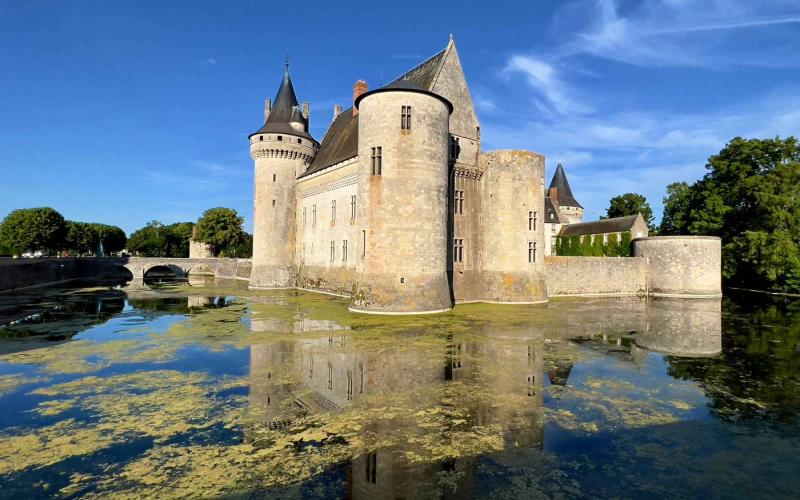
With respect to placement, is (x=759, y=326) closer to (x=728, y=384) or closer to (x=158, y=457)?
(x=728, y=384)

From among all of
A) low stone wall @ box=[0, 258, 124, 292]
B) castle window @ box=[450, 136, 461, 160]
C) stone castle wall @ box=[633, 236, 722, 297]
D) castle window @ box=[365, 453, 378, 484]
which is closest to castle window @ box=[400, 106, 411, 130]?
castle window @ box=[450, 136, 461, 160]

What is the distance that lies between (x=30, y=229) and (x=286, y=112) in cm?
3506

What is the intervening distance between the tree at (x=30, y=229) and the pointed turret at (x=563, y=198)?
64153mm

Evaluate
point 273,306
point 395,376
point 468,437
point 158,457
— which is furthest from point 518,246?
point 158,457

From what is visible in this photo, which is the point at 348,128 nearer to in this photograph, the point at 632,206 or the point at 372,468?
the point at 372,468

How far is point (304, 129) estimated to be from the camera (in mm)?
33969

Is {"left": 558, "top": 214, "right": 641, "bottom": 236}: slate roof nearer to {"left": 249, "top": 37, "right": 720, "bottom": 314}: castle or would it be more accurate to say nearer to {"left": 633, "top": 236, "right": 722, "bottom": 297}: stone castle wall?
{"left": 633, "top": 236, "right": 722, "bottom": 297}: stone castle wall

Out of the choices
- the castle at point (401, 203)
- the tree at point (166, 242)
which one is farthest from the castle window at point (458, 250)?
the tree at point (166, 242)

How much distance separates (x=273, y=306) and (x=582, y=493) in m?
18.4

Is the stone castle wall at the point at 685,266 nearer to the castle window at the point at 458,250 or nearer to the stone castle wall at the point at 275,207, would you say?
the castle window at the point at 458,250

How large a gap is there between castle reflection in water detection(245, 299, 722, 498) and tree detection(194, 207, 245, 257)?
44.2 meters

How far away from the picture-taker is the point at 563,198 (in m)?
62.3

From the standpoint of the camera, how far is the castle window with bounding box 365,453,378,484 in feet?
16.0

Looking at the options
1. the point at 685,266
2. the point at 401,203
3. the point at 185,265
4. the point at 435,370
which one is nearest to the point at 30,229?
the point at 185,265
